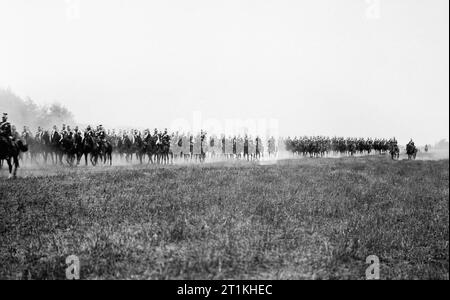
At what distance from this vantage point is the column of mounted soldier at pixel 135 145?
97.7ft

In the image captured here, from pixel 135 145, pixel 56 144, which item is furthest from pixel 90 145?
pixel 135 145

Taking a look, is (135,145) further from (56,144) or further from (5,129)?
(5,129)

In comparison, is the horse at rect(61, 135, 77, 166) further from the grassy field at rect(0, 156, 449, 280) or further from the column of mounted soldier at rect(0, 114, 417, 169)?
the grassy field at rect(0, 156, 449, 280)

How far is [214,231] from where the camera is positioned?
9.53 metres

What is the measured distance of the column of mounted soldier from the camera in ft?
97.7

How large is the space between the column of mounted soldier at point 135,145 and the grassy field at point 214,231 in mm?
10159

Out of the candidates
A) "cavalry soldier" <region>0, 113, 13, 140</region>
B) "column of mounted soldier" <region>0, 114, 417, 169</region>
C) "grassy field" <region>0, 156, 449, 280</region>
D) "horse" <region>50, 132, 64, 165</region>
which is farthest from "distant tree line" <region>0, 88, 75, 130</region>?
"grassy field" <region>0, 156, 449, 280</region>

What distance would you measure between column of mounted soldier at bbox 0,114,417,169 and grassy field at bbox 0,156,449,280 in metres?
10.2

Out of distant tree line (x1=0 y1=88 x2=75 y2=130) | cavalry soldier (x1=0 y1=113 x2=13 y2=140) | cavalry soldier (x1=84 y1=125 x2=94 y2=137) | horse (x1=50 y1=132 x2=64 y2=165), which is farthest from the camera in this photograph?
distant tree line (x1=0 y1=88 x2=75 y2=130)

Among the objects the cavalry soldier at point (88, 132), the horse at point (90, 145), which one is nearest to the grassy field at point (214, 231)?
the cavalry soldier at point (88, 132)

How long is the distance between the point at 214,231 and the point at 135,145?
28888 millimetres
